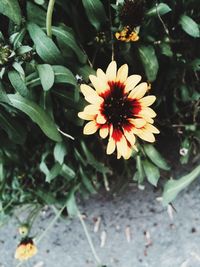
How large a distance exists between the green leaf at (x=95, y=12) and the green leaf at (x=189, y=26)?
204 millimetres

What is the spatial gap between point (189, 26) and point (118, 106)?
34 centimetres

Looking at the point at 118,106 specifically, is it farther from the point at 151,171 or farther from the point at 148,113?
the point at 151,171

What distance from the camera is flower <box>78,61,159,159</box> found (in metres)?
0.88

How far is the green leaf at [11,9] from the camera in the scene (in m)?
0.95

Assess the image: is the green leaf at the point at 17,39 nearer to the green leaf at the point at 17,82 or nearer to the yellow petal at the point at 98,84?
the green leaf at the point at 17,82

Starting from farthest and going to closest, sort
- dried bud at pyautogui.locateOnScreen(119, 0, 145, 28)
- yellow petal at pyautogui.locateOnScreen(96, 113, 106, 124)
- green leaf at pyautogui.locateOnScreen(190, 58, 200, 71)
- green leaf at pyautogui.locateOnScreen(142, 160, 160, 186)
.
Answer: green leaf at pyautogui.locateOnScreen(142, 160, 160, 186) → green leaf at pyautogui.locateOnScreen(190, 58, 200, 71) → dried bud at pyautogui.locateOnScreen(119, 0, 145, 28) → yellow petal at pyautogui.locateOnScreen(96, 113, 106, 124)

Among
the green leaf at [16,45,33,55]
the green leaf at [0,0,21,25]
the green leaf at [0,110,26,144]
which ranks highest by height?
the green leaf at [0,0,21,25]

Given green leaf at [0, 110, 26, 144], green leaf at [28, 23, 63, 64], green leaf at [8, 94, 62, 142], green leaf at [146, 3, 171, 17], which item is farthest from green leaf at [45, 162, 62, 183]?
green leaf at [146, 3, 171, 17]

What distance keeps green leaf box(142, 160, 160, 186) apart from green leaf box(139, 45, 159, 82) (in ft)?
0.91

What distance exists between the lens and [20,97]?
1.00m

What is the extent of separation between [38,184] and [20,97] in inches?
20.7

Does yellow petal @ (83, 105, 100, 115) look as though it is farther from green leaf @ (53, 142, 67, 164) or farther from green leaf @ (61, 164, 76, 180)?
green leaf @ (61, 164, 76, 180)

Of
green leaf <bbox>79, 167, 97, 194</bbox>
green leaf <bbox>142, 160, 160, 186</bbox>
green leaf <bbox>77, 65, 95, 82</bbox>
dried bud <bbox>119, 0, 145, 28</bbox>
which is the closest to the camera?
dried bud <bbox>119, 0, 145, 28</bbox>

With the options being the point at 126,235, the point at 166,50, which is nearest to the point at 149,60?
the point at 166,50
